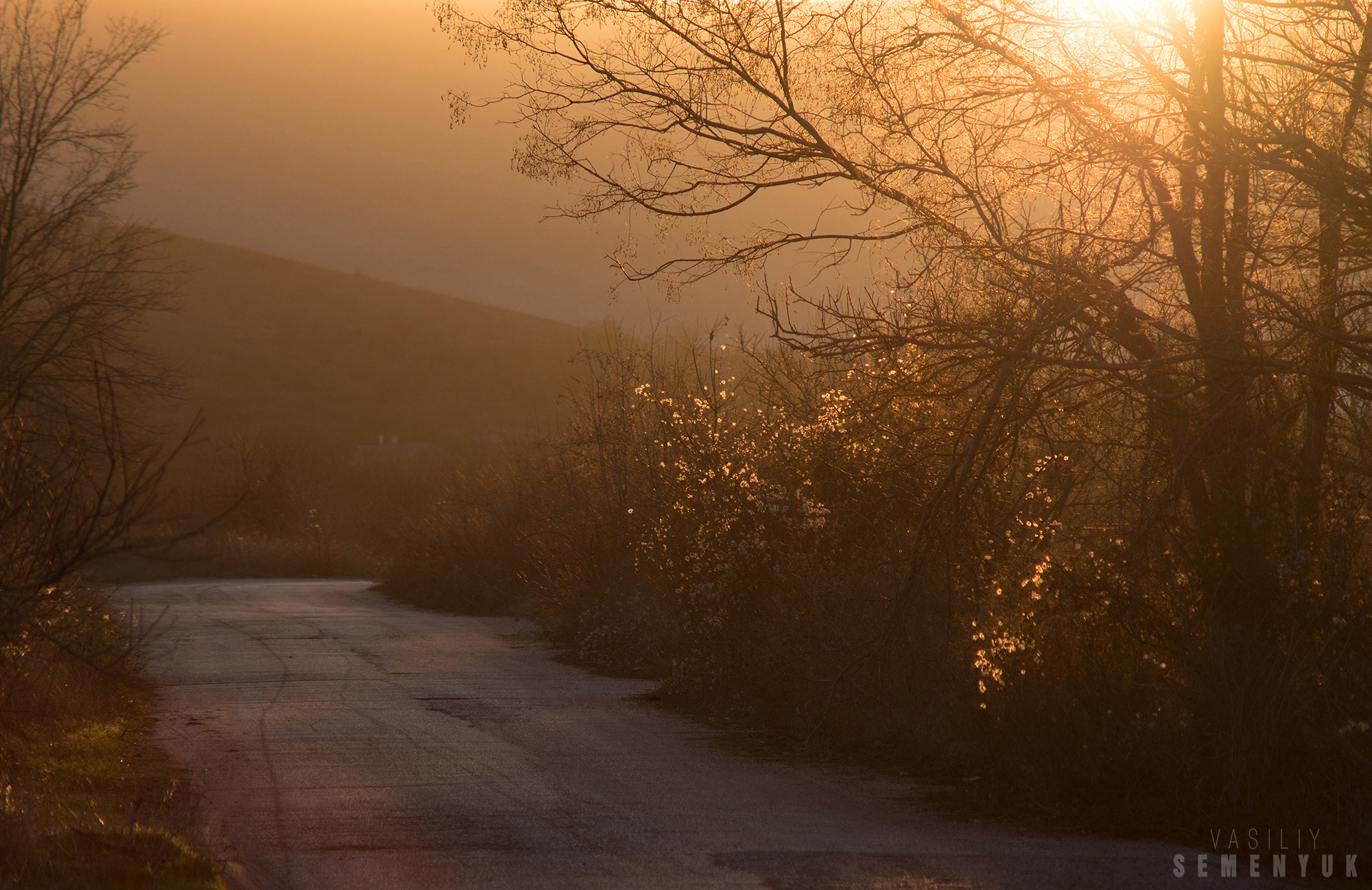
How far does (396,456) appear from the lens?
238 ft

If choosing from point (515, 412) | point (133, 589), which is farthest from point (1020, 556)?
point (515, 412)

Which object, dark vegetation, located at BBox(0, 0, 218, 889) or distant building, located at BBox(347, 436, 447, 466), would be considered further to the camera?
distant building, located at BBox(347, 436, 447, 466)

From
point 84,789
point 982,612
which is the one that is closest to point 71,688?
point 84,789

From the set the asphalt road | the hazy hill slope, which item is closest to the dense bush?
the asphalt road

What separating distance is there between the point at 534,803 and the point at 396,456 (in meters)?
66.9

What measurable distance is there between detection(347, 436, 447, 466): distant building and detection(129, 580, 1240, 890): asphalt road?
55842 mm

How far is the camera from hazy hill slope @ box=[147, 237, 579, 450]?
97.2m

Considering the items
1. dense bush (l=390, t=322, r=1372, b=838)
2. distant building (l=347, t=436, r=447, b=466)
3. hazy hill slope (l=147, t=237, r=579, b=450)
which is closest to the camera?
dense bush (l=390, t=322, r=1372, b=838)

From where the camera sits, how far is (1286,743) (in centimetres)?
715

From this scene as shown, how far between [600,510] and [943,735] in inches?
443

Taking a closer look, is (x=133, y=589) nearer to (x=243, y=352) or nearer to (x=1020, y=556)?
(x=1020, y=556)

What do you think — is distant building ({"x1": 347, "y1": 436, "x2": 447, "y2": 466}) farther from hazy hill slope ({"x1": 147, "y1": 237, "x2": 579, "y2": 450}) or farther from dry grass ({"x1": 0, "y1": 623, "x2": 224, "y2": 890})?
dry grass ({"x1": 0, "y1": 623, "x2": 224, "y2": 890})

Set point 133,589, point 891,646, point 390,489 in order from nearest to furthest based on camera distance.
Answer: point 891,646 → point 133,589 → point 390,489

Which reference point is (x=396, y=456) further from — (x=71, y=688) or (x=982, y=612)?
(x=982, y=612)
